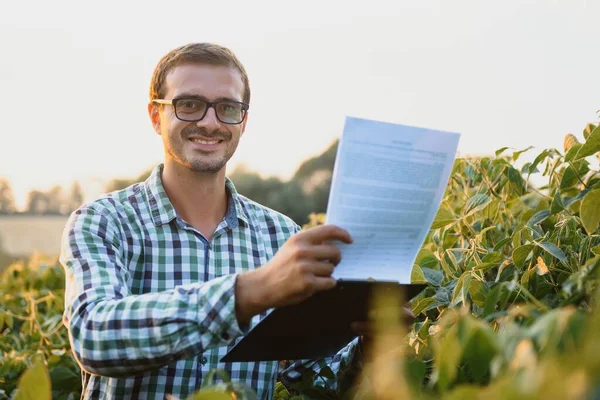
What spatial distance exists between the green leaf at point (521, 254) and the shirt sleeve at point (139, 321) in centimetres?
52

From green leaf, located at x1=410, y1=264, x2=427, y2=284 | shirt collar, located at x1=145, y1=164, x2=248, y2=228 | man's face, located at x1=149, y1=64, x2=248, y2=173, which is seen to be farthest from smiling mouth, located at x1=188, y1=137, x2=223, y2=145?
green leaf, located at x1=410, y1=264, x2=427, y2=284

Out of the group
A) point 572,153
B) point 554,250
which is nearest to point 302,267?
point 554,250

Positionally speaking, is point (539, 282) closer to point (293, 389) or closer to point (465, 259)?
point (465, 259)

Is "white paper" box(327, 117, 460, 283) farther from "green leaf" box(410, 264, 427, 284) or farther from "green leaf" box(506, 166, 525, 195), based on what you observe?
"green leaf" box(506, 166, 525, 195)

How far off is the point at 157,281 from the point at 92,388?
0.27m

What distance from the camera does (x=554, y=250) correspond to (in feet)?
4.07

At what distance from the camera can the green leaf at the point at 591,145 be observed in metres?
1.23

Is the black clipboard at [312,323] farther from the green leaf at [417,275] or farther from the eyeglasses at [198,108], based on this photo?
the eyeglasses at [198,108]

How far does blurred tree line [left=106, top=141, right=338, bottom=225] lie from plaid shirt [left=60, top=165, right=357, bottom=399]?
699 inches

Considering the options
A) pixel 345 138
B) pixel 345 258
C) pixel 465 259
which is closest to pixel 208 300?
pixel 345 258

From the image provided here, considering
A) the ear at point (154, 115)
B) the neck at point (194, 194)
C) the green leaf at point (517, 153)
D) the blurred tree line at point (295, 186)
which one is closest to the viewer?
the green leaf at point (517, 153)

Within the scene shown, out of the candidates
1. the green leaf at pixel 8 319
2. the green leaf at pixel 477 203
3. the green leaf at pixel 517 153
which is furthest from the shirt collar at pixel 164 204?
the green leaf at pixel 8 319

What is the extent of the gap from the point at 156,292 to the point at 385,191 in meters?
0.60

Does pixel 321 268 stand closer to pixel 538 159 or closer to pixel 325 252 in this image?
pixel 325 252
